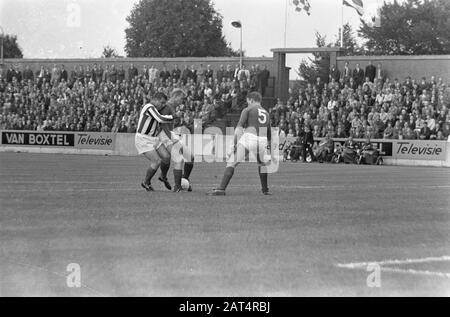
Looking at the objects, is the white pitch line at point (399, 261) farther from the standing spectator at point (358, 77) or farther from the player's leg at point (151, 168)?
the standing spectator at point (358, 77)

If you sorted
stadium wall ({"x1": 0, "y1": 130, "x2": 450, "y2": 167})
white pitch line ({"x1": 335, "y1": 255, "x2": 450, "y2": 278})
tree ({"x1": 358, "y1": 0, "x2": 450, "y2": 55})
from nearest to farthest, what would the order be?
white pitch line ({"x1": 335, "y1": 255, "x2": 450, "y2": 278}) → stadium wall ({"x1": 0, "y1": 130, "x2": 450, "y2": 167}) → tree ({"x1": 358, "y1": 0, "x2": 450, "y2": 55})

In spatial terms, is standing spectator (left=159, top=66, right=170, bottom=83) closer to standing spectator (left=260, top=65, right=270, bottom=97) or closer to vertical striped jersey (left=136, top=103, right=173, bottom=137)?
standing spectator (left=260, top=65, right=270, bottom=97)

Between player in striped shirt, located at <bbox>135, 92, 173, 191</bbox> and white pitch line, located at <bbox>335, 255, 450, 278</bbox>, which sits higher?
player in striped shirt, located at <bbox>135, 92, 173, 191</bbox>

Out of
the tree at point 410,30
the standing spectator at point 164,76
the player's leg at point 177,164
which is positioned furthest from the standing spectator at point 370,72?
the tree at point 410,30

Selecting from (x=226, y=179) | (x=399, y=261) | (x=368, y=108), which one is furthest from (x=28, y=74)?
(x=399, y=261)

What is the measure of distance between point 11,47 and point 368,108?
75954 mm

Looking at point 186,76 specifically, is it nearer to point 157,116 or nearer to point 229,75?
point 229,75

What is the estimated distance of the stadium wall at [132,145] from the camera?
121 ft

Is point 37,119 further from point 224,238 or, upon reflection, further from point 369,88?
point 224,238

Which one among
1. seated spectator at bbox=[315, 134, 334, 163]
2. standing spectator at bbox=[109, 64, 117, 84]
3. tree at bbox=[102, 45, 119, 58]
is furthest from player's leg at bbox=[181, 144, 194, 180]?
tree at bbox=[102, 45, 119, 58]

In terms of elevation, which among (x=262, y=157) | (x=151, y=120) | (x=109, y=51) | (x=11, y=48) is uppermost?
(x=11, y=48)

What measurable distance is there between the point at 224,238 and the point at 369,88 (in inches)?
1288

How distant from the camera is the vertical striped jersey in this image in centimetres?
1658

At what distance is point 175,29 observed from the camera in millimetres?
84625
